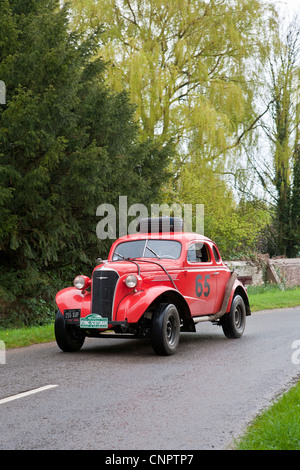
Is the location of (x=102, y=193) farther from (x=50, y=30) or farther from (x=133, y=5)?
(x=133, y=5)

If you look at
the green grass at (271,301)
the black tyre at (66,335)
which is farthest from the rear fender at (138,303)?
the green grass at (271,301)

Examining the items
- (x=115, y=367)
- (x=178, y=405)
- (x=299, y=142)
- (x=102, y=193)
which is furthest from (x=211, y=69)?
(x=178, y=405)

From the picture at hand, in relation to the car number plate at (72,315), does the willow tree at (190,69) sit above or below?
above

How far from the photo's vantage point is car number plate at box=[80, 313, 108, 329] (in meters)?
8.48

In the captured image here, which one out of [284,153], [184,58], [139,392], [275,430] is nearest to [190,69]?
[184,58]

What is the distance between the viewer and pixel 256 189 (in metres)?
32.7

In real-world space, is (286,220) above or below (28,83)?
below

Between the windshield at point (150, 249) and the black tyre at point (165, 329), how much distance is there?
133cm

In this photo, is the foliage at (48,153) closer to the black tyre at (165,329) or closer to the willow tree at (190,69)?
the black tyre at (165,329)

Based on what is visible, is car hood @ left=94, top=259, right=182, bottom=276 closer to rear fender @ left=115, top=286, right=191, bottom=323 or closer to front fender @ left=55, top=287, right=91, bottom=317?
rear fender @ left=115, top=286, right=191, bottom=323

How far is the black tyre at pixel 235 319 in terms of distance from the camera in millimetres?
10648

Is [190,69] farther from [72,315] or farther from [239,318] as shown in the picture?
[72,315]

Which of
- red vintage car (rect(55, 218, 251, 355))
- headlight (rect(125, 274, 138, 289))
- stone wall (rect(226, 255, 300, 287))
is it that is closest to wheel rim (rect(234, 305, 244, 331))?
red vintage car (rect(55, 218, 251, 355))

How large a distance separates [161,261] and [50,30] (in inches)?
225
